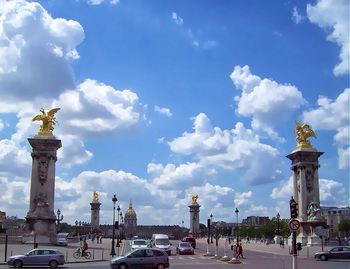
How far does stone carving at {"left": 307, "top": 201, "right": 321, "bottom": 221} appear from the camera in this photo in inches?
3324

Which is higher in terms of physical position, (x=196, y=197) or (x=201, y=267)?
(x=196, y=197)

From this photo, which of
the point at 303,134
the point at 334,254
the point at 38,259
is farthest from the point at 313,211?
the point at 38,259

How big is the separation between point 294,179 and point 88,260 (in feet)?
148

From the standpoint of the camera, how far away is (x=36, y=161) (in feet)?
275

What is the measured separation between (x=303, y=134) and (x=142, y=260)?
56923 mm

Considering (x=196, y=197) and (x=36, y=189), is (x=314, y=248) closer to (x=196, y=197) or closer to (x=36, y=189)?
(x=36, y=189)

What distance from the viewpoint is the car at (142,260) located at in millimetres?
37812

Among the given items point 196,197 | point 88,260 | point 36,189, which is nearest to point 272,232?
point 196,197

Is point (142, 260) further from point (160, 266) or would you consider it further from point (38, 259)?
point (38, 259)

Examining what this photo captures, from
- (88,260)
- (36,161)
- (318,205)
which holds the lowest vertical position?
(88,260)

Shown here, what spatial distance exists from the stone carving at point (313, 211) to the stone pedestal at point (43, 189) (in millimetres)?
34957

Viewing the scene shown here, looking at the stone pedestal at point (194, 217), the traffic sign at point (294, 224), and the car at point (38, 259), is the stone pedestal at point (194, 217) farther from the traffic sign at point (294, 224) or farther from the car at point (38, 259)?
the traffic sign at point (294, 224)

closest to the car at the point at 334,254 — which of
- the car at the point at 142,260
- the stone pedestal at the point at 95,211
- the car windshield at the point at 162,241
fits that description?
the car windshield at the point at 162,241

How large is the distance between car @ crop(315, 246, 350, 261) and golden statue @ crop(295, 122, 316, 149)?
1346 inches
